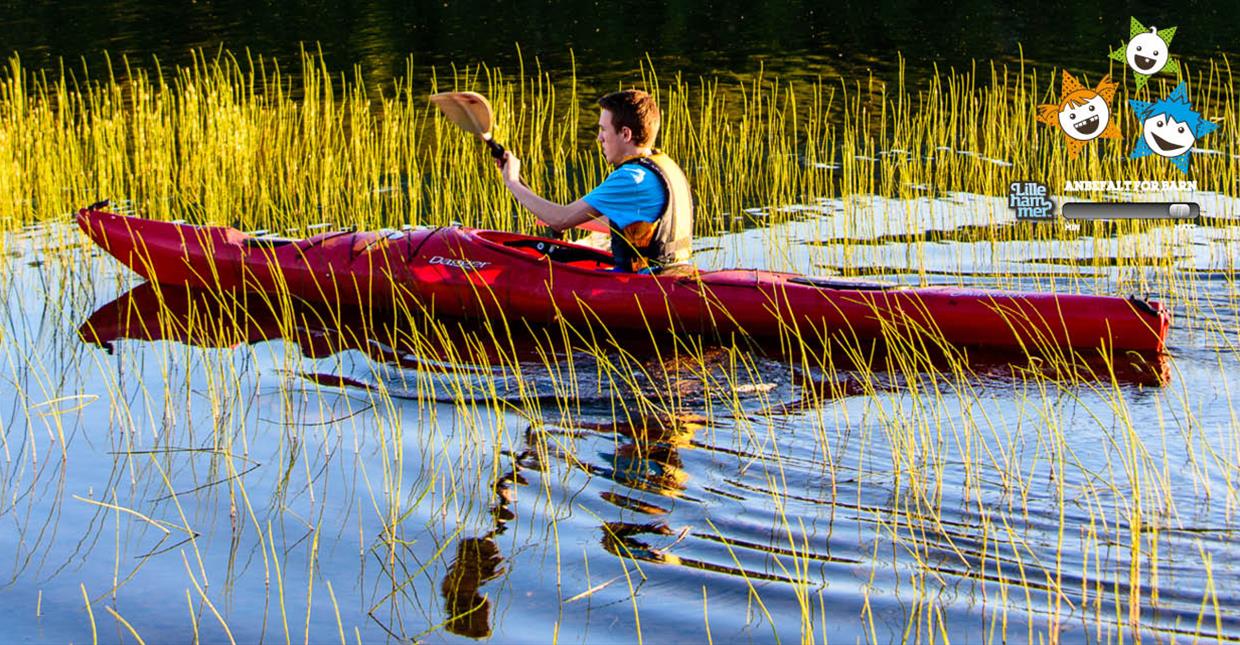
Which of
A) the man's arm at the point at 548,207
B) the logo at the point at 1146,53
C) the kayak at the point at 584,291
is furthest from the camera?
the logo at the point at 1146,53

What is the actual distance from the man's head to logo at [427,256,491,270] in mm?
795

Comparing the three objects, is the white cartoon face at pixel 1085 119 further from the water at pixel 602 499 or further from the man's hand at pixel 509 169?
the man's hand at pixel 509 169

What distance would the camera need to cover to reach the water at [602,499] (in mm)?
3809

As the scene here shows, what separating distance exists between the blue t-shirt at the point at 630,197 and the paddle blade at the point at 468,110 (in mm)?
923

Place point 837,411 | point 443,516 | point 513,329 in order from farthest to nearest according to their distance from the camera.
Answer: point 513,329
point 837,411
point 443,516

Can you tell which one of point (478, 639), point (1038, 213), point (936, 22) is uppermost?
point (936, 22)

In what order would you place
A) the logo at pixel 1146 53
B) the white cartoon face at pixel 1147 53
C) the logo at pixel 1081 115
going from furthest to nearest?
the white cartoon face at pixel 1147 53 → the logo at pixel 1146 53 → the logo at pixel 1081 115

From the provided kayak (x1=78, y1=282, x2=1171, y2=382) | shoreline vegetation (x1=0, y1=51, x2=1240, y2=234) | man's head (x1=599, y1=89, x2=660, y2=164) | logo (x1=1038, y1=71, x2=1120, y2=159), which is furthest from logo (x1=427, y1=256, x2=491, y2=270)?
logo (x1=1038, y1=71, x2=1120, y2=159)

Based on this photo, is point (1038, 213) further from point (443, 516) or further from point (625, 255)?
point (443, 516)

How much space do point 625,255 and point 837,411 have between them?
1464 millimetres

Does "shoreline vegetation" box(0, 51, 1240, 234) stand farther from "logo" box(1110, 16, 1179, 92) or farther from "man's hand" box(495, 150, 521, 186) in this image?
"logo" box(1110, 16, 1179, 92)

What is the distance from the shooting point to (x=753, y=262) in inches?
299

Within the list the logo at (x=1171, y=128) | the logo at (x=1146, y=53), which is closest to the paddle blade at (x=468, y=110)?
the logo at (x=1171, y=128)

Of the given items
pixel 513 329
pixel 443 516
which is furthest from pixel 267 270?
pixel 443 516
